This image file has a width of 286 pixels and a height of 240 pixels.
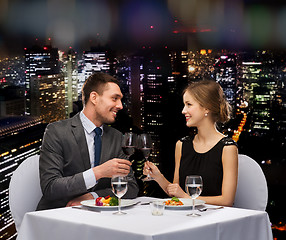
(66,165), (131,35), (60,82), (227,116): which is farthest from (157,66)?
(66,165)

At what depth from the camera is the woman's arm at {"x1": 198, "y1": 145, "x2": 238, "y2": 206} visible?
243cm

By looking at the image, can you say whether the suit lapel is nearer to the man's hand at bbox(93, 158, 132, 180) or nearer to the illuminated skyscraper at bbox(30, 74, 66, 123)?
the man's hand at bbox(93, 158, 132, 180)

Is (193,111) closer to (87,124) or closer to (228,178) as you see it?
(228,178)

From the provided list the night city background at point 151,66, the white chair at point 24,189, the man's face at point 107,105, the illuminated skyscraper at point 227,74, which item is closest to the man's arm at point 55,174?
the white chair at point 24,189

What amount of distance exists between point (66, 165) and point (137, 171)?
2154 millimetres

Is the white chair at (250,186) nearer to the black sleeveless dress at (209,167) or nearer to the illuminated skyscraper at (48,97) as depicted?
the black sleeveless dress at (209,167)

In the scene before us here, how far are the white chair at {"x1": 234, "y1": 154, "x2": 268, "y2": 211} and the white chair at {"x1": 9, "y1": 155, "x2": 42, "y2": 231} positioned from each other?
114cm

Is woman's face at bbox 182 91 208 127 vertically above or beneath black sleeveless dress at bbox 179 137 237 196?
above

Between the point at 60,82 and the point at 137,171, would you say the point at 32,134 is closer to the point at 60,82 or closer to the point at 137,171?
the point at 60,82

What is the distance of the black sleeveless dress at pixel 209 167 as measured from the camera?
2617mm

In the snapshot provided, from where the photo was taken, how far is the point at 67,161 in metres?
2.60

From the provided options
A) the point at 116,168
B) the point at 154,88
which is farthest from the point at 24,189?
the point at 154,88

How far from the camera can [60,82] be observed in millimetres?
4793

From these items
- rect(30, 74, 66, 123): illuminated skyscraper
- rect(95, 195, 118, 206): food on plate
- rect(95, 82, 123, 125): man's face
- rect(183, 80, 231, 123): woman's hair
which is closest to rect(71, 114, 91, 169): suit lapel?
rect(95, 82, 123, 125): man's face
